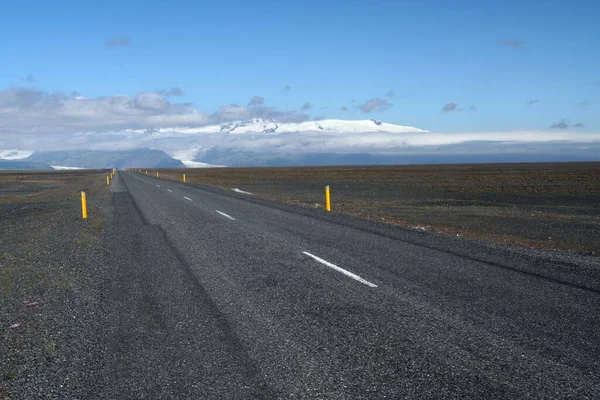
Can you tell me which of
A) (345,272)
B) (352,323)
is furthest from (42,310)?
(345,272)

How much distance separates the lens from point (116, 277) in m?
9.30

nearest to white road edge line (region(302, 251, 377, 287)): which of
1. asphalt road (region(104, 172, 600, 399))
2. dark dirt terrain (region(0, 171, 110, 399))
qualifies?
asphalt road (region(104, 172, 600, 399))

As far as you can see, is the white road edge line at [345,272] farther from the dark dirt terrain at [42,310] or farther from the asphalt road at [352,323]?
the dark dirt terrain at [42,310]

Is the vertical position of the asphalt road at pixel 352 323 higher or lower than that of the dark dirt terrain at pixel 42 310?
higher

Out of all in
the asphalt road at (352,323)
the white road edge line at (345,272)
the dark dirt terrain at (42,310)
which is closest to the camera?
the asphalt road at (352,323)

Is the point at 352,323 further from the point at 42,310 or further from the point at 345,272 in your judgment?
the point at 42,310

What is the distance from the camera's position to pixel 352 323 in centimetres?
626

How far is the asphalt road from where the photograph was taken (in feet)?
15.1

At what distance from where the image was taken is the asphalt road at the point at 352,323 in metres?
4.61

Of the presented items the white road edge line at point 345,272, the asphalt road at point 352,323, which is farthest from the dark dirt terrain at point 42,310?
the white road edge line at point 345,272

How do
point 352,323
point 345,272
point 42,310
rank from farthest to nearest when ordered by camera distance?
point 345,272, point 42,310, point 352,323

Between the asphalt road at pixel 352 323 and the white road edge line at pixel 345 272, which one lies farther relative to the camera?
the white road edge line at pixel 345 272

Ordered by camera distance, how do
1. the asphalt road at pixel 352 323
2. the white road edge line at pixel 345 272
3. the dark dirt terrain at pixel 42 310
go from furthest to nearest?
the white road edge line at pixel 345 272 → the dark dirt terrain at pixel 42 310 → the asphalt road at pixel 352 323

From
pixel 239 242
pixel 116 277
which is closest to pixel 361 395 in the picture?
pixel 116 277
